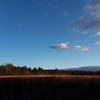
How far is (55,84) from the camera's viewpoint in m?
23.6

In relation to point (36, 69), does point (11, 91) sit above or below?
below

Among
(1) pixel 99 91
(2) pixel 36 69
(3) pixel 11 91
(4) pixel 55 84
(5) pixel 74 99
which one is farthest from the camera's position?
(2) pixel 36 69

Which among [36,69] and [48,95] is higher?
[36,69]

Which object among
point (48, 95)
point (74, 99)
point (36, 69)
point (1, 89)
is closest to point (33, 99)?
point (48, 95)

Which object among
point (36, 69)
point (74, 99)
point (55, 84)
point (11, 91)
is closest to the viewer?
point (74, 99)

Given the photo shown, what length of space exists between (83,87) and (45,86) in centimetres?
344

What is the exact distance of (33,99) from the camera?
1905 centimetres

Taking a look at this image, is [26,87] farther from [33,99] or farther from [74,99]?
[74,99]

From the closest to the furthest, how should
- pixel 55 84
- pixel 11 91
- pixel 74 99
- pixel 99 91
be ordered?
1. pixel 74 99
2. pixel 99 91
3. pixel 11 91
4. pixel 55 84

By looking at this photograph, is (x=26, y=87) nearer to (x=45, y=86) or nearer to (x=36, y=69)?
(x=45, y=86)

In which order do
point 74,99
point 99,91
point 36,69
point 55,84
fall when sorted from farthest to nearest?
point 36,69, point 55,84, point 99,91, point 74,99

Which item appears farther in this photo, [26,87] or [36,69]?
[36,69]

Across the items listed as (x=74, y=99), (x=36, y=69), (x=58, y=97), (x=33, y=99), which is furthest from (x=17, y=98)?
(x=36, y=69)

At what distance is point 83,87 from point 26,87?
5161 millimetres
